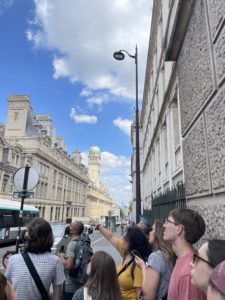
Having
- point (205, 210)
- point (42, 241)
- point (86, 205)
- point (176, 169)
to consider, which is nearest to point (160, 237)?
point (205, 210)

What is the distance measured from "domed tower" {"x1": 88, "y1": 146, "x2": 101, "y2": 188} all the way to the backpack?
151m

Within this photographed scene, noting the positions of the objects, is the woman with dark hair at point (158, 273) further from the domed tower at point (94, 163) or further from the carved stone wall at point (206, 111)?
the domed tower at point (94, 163)

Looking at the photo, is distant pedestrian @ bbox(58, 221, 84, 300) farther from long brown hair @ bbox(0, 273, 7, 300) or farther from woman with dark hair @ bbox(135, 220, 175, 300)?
long brown hair @ bbox(0, 273, 7, 300)

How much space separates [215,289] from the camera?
101 cm

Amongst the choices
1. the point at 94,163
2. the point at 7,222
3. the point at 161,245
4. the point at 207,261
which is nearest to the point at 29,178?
the point at 161,245

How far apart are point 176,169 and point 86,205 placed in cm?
10250

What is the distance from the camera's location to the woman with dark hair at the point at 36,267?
2719 mm

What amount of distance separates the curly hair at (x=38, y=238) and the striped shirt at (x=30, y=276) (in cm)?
6

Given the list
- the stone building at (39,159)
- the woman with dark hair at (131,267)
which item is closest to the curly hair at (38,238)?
the woman with dark hair at (131,267)

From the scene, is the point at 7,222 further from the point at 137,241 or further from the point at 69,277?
the point at 137,241

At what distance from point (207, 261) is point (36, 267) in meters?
2.08

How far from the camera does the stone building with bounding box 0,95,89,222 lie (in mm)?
46334

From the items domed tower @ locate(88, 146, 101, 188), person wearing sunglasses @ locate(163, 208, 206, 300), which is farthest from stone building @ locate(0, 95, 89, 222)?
domed tower @ locate(88, 146, 101, 188)

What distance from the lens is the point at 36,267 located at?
2803mm
